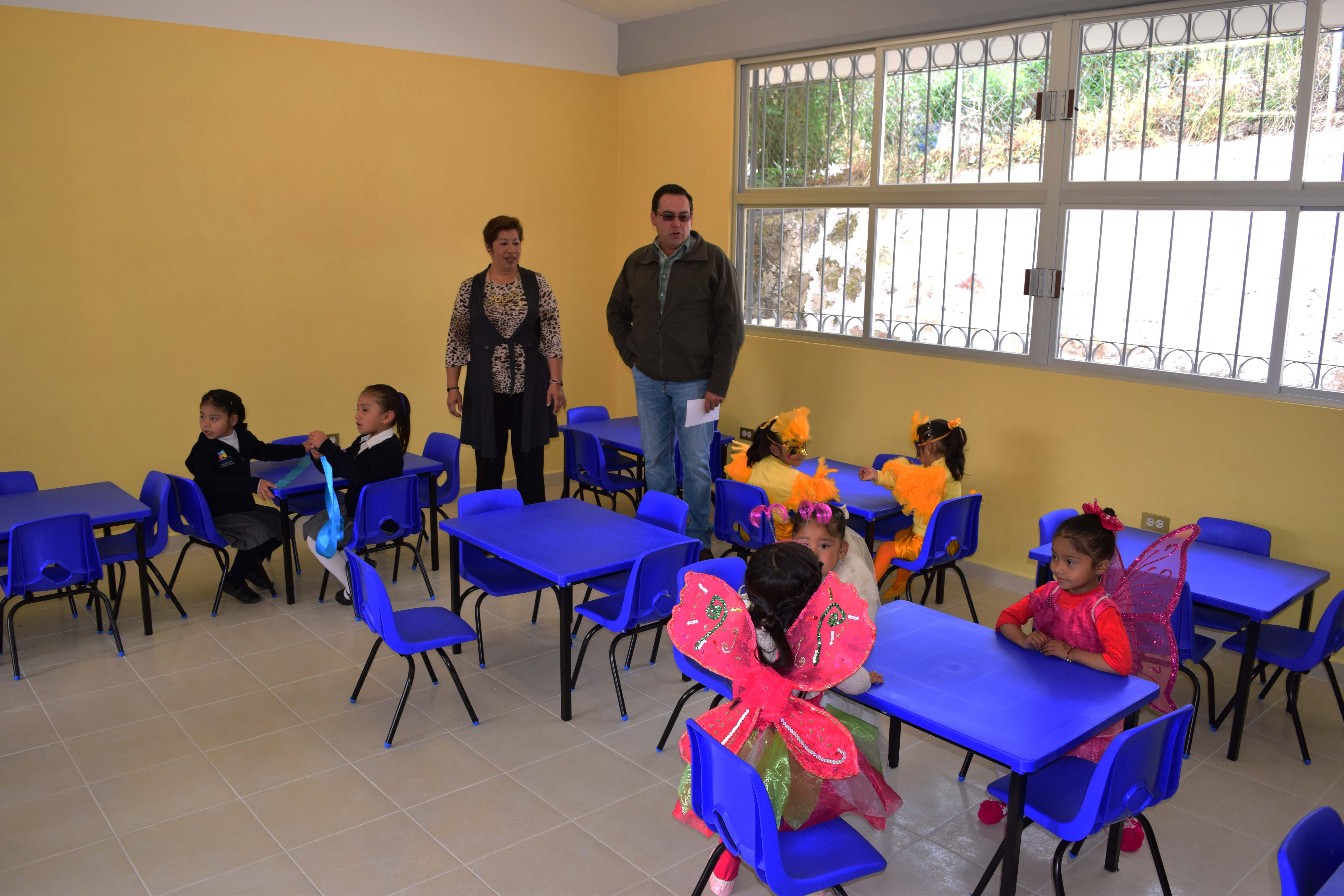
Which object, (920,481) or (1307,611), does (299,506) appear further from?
(1307,611)

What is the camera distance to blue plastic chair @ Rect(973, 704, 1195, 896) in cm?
221

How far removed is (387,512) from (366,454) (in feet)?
1.02

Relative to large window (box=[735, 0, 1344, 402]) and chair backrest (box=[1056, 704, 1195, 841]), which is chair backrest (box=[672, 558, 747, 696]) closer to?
chair backrest (box=[1056, 704, 1195, 841])

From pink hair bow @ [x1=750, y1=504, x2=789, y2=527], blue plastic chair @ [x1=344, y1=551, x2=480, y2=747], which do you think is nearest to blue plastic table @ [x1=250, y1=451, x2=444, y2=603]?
blue plastic chair @ [x1=344, y1=551, x2=480, y2=747]

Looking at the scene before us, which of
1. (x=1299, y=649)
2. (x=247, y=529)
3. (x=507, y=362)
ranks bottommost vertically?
(x=1299, y=649)

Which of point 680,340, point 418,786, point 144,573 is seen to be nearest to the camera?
point 418,786

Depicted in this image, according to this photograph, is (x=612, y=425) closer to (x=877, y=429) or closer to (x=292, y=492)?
(x=877, y=429)

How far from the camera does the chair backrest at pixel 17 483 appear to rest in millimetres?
4484

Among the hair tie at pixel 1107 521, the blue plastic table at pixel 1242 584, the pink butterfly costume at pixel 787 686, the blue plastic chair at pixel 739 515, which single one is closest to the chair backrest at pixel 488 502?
the blue plastic chair at pixel 739 515

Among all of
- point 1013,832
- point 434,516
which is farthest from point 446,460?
point 1013,832

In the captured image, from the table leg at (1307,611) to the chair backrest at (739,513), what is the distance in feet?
6.84

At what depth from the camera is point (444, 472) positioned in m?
5.40

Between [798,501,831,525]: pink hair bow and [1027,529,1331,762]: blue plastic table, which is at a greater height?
[798,501,831,525]: pink hair bow

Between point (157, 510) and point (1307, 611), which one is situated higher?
point (157, 510)
